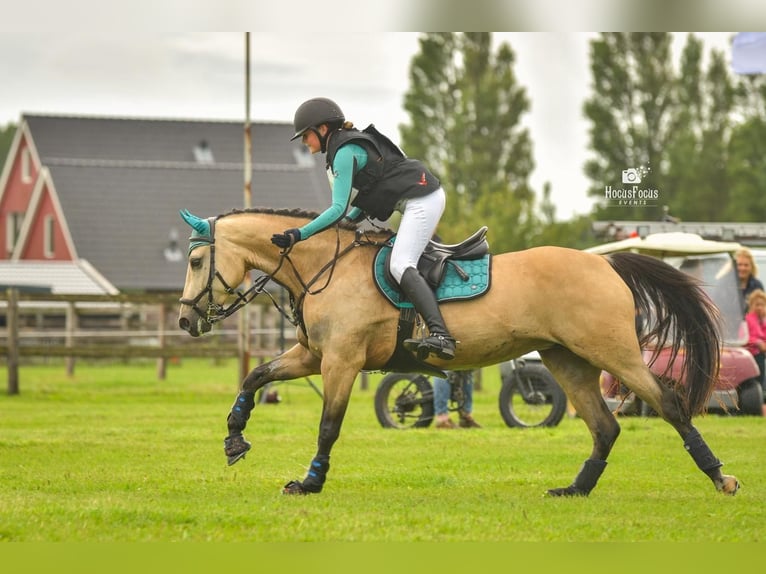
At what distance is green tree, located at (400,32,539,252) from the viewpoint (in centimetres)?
4703

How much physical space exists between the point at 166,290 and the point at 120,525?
138 feet

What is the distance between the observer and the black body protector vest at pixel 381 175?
8.84 metres

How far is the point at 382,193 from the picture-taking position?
29.4 feet

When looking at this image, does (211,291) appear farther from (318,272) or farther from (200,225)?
(318,272)

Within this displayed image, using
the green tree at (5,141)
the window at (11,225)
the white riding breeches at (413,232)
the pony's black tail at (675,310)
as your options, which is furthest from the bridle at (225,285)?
the green tree at (5,141)

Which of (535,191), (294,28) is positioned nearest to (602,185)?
(535,191)

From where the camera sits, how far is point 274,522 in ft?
24.0

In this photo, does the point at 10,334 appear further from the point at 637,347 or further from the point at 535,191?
the point at 535,191

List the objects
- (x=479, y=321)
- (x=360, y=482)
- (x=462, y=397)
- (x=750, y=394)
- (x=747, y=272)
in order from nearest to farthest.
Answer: (x=479, y=321), (x=360, y=482), (x=462, y=397), (x=750, y=394), (x=747, y=272)

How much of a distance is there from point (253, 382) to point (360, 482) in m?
1.22

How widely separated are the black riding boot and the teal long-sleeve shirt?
2.11ft

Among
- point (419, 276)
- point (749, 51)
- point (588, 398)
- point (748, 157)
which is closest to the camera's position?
point (419, 276)

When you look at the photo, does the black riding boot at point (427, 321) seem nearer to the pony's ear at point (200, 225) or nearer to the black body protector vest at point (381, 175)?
the black body protector vest at point (381, 175)

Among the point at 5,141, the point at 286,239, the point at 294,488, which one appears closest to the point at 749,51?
the point at 286,239
